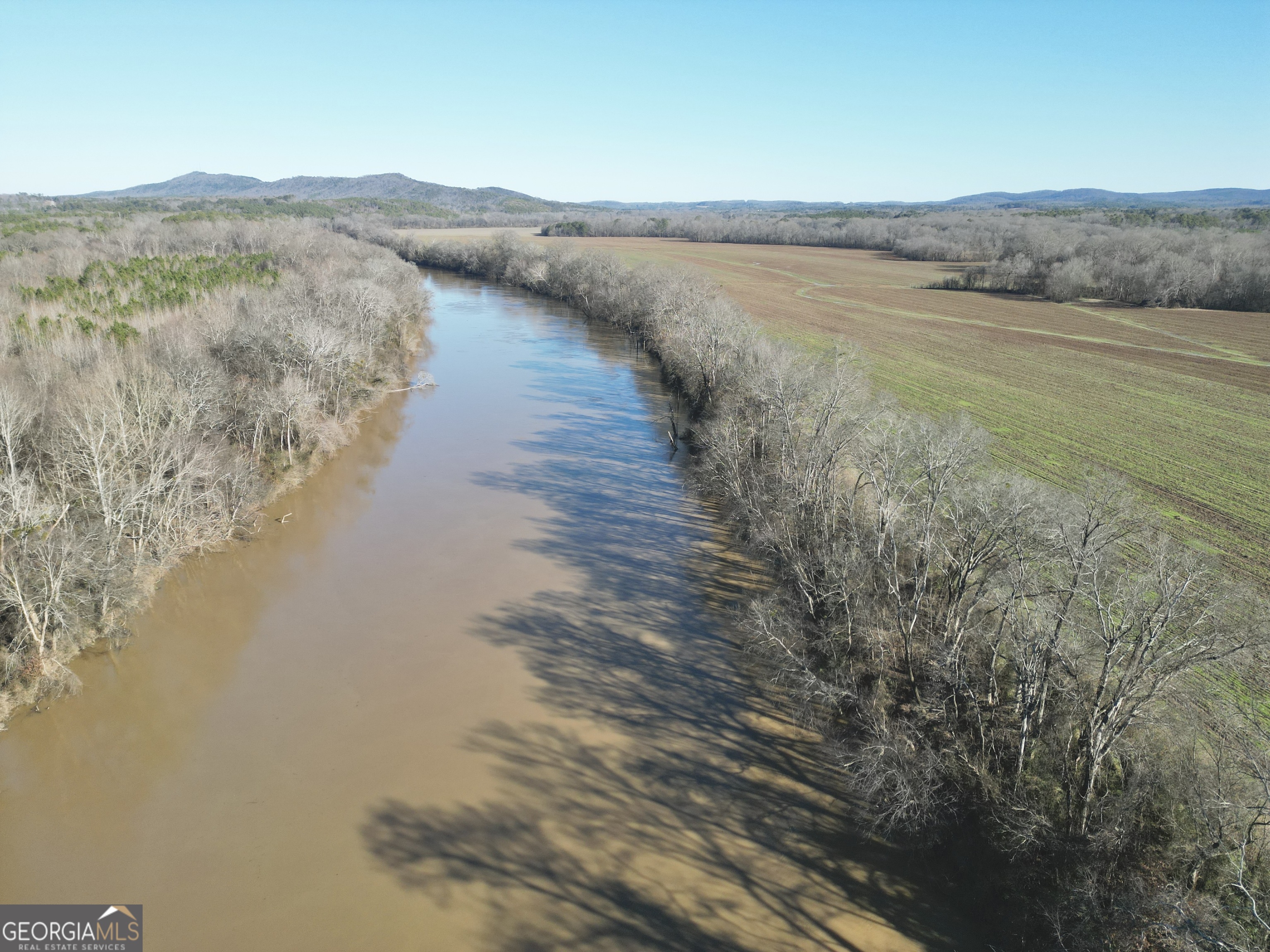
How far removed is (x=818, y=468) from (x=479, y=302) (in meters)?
67.9

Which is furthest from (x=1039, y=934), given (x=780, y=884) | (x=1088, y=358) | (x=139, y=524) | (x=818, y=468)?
(x=1088, y=358)

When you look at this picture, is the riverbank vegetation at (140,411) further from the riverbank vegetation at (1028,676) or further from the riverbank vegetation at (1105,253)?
the riverbank vegetation at (1105,253)

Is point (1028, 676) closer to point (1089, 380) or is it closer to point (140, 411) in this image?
point (140, 411)

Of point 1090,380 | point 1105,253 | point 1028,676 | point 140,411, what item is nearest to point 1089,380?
point 1090,380

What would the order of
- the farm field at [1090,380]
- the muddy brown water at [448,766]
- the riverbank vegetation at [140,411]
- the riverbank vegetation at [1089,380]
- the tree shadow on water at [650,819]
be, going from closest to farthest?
the tree shadow on water at [650,819] < the muddy brown water at [448,766] < the riverbank vegetation at [140,411] < the riverbank vegetation at [1089,380] < the farm field at [1090,380]

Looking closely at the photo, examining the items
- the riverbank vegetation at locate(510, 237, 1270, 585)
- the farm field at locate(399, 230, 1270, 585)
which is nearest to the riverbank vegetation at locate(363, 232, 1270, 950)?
the riverbank vegetation at locate(510, 237, 1270, 585)

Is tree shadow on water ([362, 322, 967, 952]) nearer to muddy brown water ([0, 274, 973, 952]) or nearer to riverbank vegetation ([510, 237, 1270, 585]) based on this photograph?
muddy brown water ([0, 274, 973, 952])

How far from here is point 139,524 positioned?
20.8m

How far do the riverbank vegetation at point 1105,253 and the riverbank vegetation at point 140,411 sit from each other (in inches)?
2776

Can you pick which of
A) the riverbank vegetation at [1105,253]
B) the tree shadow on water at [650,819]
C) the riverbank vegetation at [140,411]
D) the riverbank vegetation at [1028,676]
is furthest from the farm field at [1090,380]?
the riverbank vegetation at [140,411]

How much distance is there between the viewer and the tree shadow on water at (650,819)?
12.3 m

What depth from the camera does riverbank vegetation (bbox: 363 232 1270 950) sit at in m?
10.2

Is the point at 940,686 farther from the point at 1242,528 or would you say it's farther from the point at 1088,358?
the point at 1088,358

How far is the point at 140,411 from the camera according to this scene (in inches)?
869
